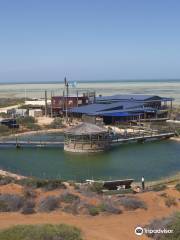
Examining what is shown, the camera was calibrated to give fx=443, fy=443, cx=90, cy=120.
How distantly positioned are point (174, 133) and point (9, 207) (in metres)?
36.9

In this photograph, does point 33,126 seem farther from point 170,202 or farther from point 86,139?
point 170,202

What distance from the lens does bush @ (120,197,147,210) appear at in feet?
76.6

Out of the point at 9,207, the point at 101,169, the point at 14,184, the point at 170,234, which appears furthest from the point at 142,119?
the point at 170,234

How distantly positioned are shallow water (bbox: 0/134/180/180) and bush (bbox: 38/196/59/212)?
38.4 ft

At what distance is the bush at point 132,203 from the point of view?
23359 millimetres

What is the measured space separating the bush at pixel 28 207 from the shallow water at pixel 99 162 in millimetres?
12022

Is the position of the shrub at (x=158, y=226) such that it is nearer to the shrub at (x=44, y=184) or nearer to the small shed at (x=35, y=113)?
the shrub at (x=44, y=184)

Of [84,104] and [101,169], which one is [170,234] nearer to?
[101,169]

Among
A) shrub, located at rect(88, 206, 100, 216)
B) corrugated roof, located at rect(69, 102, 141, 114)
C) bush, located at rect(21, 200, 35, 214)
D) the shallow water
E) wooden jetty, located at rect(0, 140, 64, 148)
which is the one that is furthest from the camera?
corrugated roof, located at rect(69, 102, 141, 114)

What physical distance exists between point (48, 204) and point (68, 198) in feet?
4.73

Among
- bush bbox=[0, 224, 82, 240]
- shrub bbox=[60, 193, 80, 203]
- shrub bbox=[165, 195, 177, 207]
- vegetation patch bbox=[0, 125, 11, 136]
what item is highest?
bush bbox=[0, 224, 82, 240]

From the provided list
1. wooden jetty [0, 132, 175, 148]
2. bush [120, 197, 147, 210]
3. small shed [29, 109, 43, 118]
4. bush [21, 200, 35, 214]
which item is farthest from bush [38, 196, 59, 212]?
small shed [29, 109, 43, 118]

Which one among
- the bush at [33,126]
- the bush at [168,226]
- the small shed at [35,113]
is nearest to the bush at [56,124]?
the bush at [33,126]

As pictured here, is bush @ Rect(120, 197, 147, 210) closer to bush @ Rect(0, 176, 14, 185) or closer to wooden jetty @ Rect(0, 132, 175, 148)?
bush @ Rect(0, 176, 14, 185)
